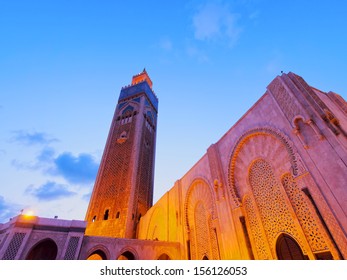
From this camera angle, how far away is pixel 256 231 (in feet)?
18.7

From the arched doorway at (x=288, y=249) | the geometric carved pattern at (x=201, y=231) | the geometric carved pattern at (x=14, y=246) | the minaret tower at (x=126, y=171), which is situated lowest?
the arched doorway at (x=288, y=249)

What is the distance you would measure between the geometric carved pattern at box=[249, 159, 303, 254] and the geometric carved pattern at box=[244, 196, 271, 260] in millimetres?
225

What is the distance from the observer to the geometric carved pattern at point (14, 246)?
5.93 m

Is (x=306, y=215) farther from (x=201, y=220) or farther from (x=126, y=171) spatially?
(x=126, y=171)

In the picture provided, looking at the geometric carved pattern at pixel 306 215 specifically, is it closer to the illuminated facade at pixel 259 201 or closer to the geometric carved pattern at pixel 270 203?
the illuminated facade at pixel 259 201

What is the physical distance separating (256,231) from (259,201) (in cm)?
87

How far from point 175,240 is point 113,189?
7.10m

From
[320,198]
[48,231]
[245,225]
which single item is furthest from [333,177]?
[48,231]

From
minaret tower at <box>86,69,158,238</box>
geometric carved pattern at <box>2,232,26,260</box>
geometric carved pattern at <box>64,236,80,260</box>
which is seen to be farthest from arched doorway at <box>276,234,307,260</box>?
minaret tower at <box>86,69,158,238</box>

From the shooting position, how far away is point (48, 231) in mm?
6758

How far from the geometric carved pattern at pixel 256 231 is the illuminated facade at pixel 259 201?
0.03 m

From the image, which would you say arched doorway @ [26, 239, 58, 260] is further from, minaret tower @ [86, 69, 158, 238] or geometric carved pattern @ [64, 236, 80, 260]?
minaret tower @ [86, 69, 158, 238]

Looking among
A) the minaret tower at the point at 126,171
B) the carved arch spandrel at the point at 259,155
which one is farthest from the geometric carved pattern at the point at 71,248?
the carved arch spandrel at the point at 259,155
